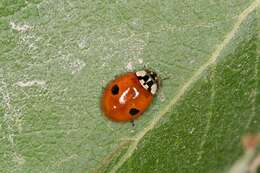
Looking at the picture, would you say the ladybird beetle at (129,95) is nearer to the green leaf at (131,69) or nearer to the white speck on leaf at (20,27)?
the green leaf at (131,69)

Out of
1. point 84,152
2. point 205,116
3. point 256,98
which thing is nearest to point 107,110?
point 84,152

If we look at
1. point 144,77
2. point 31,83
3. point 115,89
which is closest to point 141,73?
point 144,77

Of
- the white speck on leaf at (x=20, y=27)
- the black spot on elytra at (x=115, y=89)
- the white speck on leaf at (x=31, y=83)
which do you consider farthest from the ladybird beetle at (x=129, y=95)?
the white speck on leaf at (x=20, y=27)

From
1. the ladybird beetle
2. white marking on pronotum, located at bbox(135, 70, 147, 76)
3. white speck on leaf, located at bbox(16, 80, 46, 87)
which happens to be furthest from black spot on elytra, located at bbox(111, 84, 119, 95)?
white speck on leaf, located at bbox(16, 80, 46, 87)

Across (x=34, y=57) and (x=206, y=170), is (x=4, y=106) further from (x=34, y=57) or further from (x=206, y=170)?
(x=206, y=170)

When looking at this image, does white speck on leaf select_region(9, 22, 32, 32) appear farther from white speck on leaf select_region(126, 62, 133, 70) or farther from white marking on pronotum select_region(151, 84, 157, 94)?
white marking on pronotum select_region(151, 84, 157, 94)

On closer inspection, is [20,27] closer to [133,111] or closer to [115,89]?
[115,89]
